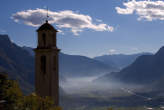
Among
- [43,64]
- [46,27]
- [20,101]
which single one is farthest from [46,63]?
[20,101]

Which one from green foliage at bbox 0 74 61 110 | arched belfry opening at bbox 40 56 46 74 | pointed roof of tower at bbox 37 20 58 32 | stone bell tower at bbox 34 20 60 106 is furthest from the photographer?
arched belfry opening at bbox 40 56 46 74

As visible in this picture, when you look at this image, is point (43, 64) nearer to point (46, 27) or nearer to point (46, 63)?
point (46, 63)

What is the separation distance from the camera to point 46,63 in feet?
159

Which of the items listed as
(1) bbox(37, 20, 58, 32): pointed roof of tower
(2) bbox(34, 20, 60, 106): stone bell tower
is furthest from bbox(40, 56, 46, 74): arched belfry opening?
(1) bbox(37, 20, 58, 32): pointed roof of tower

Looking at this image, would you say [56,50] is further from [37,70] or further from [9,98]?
[9,98]

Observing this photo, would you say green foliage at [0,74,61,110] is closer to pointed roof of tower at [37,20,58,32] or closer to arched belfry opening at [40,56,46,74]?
arched belfry opening at [40,56,46,74]

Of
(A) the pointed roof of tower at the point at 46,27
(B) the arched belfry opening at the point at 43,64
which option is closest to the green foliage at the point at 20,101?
(B) the arched belfry opening at the point at 43,64

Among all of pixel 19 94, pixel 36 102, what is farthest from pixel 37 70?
pixel 36 102

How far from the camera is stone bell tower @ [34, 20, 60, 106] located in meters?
48.2

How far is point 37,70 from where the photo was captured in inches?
1946

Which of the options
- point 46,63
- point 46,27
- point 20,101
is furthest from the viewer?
point 46,27

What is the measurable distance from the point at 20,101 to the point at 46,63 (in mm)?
8946

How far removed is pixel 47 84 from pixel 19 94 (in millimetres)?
5440

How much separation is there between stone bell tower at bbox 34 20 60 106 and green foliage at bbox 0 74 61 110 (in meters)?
4.31
